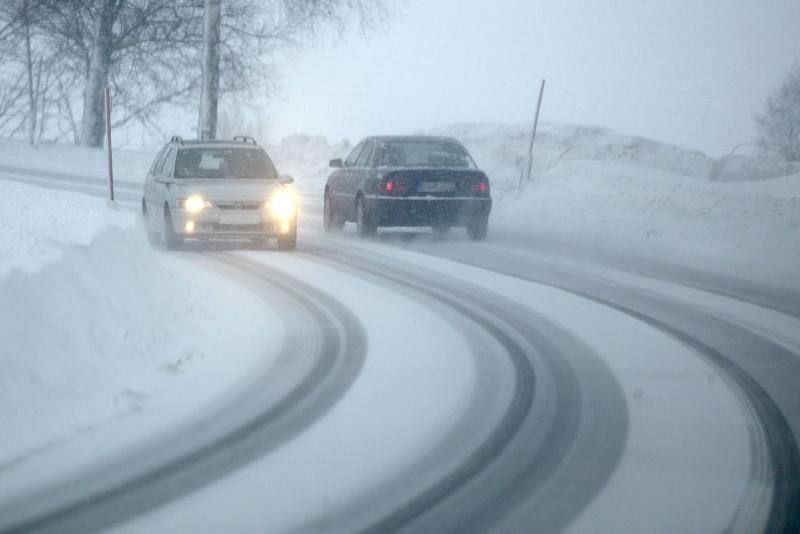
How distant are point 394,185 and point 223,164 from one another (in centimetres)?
278

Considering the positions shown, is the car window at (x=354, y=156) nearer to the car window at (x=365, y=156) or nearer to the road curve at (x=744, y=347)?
the car window at (x=365, y=156)

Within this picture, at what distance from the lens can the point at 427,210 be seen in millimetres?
18469

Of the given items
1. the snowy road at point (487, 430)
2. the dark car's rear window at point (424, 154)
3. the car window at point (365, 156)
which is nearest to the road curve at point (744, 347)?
the snowy road at point (487, 430)

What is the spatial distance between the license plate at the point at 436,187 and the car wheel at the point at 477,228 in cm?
63

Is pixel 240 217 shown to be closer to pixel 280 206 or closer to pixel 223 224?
pixel 223 224

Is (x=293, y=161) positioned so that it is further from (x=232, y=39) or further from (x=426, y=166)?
(x=426, y=166)

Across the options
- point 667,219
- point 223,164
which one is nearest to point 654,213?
point 667,219

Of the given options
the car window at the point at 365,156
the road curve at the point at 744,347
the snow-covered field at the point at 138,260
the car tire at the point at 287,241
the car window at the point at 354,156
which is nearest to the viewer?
the road curve at the point at 744,347

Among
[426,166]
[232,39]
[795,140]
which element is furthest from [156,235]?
[795,140]

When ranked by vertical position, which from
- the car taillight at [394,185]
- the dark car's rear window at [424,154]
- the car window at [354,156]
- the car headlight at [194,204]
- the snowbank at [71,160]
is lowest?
the snowbank at [71,160]

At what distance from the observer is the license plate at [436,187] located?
18.4m

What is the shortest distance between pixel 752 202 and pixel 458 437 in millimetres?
15543

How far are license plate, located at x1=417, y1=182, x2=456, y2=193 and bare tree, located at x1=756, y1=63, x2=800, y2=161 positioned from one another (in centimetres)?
5377

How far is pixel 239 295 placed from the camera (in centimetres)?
1173
